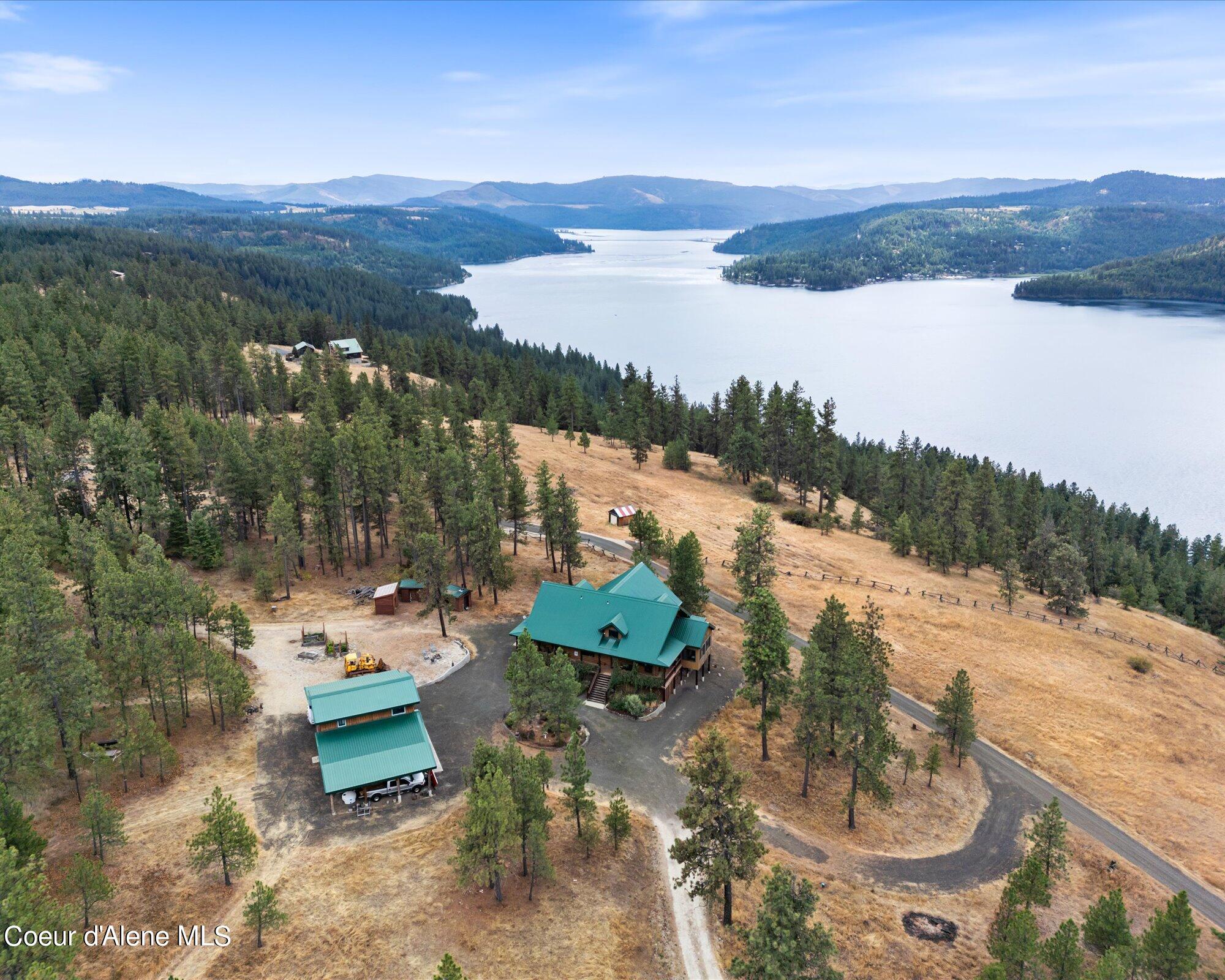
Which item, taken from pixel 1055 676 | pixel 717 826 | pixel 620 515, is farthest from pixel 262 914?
pixel 1055 676

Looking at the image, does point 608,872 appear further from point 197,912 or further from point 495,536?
point 495,536

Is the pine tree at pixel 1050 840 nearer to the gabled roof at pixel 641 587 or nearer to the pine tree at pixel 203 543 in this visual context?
the gabled roof at pixel 641 587

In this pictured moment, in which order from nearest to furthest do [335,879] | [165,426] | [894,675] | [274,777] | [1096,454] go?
[335,879], [274,777], [894,675], [165,426], [1096,454]

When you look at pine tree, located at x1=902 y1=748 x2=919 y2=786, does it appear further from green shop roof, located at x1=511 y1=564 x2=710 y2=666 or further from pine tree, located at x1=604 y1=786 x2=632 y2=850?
pine tree, located at x1=604 y1=786 x2=632 y2=850

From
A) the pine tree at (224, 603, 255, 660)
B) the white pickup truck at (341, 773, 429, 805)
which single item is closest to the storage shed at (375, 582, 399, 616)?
the pine tree at (224, 603, 255, 660)

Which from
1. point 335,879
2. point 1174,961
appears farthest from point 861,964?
point 335,879
